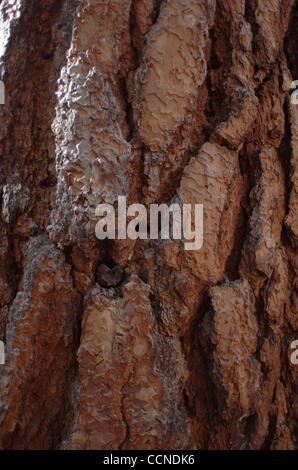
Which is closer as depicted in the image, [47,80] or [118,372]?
[118,372]

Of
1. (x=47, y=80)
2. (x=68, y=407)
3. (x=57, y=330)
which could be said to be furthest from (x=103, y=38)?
(x=68, y=407)

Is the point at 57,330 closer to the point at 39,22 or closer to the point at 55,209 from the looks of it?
the point at 55,209

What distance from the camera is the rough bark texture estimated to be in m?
0.64

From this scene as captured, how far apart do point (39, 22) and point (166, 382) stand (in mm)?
669

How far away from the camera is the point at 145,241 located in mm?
683

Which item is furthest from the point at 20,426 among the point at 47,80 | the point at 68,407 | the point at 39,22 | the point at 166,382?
the point at 39,22

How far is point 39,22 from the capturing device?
2.47 feet

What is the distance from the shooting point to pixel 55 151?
71 centimetres

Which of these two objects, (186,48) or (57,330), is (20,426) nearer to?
(57,330)

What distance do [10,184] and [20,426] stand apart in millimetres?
400

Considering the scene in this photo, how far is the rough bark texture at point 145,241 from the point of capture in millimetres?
644

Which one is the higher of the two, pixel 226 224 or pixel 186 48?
pixel 186 48

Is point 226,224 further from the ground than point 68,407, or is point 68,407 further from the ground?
point 226,224

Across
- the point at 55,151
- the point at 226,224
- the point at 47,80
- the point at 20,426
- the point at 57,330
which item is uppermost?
the point at 47,80
